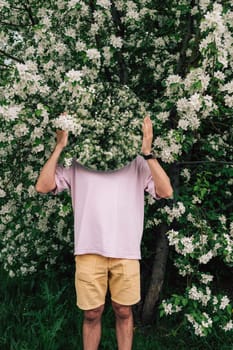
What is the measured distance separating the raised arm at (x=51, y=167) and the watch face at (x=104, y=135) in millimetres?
58

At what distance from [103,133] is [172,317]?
2.08 meters

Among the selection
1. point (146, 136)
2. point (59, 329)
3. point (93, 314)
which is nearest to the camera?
point (146, 136)

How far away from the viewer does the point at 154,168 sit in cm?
288

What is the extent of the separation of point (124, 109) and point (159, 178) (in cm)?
45

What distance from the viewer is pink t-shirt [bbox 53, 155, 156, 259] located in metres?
2.92

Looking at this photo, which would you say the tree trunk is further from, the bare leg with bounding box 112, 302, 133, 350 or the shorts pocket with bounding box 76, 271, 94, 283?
the shorts pocket with bounding box 76, 271, 94, 283

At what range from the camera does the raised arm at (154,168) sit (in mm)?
2811

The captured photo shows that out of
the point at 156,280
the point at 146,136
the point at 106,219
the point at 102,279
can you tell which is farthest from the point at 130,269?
the point at 156,280

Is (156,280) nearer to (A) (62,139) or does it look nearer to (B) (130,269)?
(B) (130,269)

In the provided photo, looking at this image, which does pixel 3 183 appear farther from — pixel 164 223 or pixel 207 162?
pixel 207 162

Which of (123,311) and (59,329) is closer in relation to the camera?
(123,311)

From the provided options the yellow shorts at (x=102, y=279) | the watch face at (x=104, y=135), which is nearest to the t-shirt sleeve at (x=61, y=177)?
the watch face at (x=104, y=135)

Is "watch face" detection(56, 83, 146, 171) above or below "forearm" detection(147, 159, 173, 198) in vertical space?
above

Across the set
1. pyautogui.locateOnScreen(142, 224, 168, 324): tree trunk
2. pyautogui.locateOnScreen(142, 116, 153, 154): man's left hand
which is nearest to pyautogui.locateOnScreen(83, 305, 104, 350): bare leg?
pyautogui.locateOnScreen(142, 116, 153, 154): man's left hand
